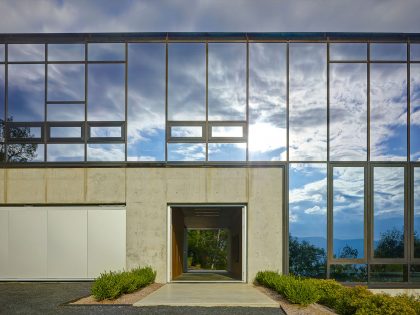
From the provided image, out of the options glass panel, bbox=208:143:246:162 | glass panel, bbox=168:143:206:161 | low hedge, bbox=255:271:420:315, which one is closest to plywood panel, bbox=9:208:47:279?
glass panel, bbox=168:143:206:161

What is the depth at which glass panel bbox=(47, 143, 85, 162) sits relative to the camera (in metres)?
15.6

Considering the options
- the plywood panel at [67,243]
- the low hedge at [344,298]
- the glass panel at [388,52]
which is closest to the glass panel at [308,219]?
the low hedge at [344,298]

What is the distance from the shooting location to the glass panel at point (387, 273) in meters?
15.1

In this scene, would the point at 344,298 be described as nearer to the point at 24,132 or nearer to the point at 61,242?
the point at 61,242

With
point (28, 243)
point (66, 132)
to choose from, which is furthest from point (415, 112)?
point (28, 243)

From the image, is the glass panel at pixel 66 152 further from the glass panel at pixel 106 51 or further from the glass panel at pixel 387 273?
the glass panel at pixel 387 273

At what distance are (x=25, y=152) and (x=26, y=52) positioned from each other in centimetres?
338

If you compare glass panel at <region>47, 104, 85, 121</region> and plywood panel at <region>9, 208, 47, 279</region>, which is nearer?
plywood panel at <region>9, 208, 47, 279</region>

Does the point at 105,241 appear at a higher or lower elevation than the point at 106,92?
lower

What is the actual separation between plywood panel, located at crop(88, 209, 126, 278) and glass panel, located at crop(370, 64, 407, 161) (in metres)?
8.51

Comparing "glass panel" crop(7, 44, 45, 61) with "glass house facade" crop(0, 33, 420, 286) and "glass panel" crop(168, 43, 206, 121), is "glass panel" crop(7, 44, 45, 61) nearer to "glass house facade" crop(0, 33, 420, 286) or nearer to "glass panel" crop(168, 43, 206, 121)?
"glass house facade" crop(0, 33, 420, 286)

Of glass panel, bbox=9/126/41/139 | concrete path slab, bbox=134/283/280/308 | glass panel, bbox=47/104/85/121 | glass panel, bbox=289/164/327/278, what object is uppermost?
glass panel, bbox=47/104/85/121

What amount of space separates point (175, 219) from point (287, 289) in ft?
24.9

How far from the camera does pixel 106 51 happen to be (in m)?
16.0
